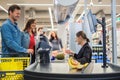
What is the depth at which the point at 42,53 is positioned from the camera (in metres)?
1.78

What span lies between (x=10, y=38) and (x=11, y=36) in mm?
37

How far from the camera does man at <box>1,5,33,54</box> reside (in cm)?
230

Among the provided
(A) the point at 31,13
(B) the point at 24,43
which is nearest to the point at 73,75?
(B) the point at 24,43

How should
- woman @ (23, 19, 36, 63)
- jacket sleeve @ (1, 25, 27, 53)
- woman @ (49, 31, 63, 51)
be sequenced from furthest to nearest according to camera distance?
woman @ (49, 31, 63, 51) → woman @ (23, 19, 36, 63) → jacket sleeve @ (1, 25, 27, 53)

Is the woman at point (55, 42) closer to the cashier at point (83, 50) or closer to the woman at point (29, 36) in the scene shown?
the cashier at point (83, 50)

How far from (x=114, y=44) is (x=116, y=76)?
41.8 inches

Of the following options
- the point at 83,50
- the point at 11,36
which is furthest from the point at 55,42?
the point at 11,36

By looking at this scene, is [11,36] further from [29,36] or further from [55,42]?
[55,42]

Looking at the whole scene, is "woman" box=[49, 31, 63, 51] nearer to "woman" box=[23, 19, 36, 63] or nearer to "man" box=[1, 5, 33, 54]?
"woman" box=[23, 19, 36, 63]

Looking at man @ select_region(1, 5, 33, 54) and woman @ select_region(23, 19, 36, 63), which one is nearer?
man @ select_region(1, 5, 33, 54)

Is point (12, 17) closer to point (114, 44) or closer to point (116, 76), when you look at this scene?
point (114, 44)

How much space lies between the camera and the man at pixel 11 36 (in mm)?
2301

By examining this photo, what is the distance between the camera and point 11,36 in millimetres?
2375

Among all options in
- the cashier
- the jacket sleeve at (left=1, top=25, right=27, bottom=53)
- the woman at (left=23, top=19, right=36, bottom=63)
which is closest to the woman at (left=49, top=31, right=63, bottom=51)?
the cashier
